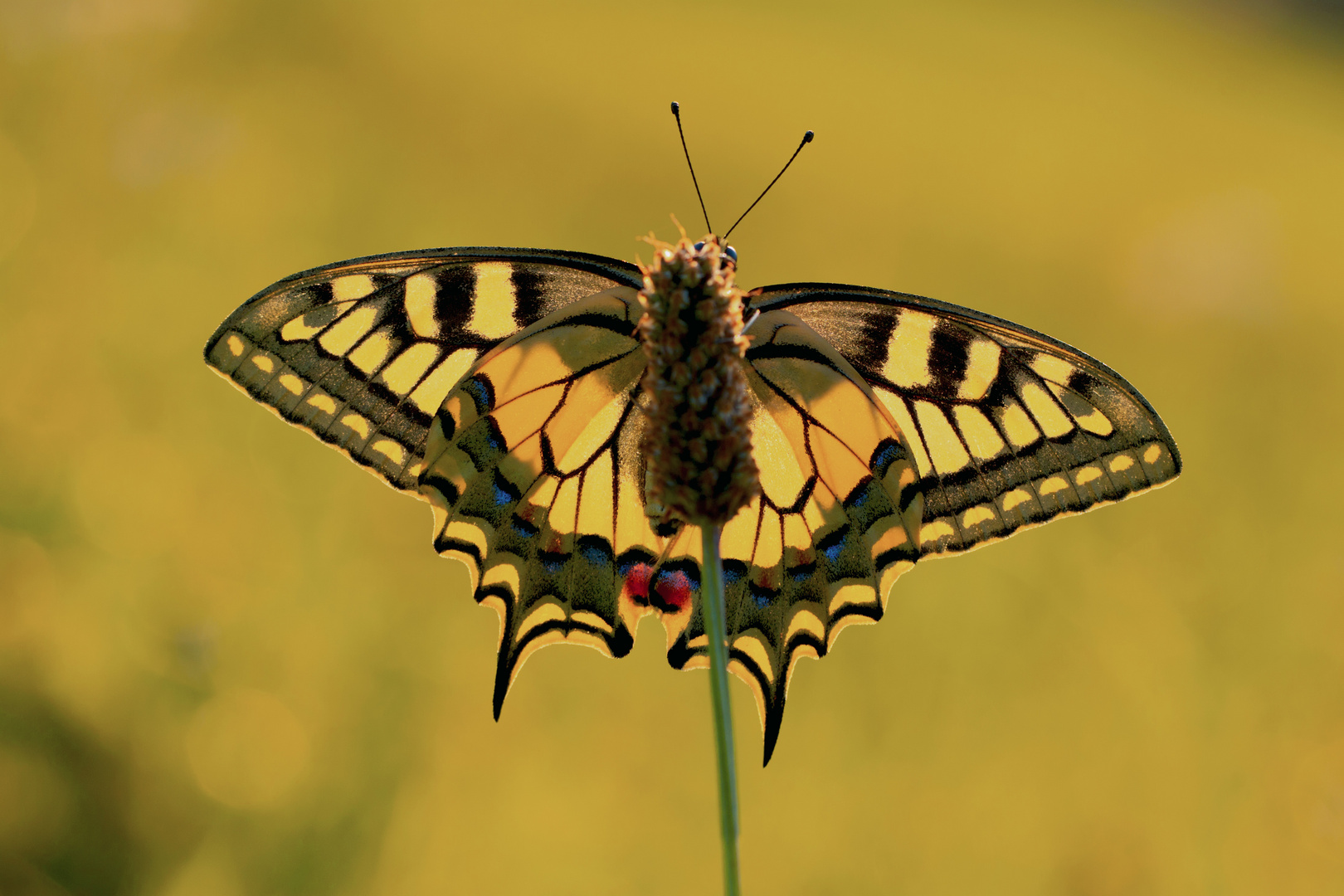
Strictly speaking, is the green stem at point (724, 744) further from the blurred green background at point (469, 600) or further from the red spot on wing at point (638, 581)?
the blurred green background at point (469, 600)

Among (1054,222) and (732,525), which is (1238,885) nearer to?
(732,525)

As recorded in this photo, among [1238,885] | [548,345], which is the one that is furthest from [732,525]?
[1238,885]

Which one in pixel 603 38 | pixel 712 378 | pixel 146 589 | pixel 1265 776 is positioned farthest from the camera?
pixel 603 38

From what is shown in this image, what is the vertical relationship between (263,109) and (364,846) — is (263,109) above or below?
above

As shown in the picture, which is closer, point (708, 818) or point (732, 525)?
point (732, 525)

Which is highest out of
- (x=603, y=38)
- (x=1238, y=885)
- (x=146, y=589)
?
(x=603, y=38)

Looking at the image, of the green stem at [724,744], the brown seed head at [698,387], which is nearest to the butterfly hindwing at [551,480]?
the brown seed head at [698,387]

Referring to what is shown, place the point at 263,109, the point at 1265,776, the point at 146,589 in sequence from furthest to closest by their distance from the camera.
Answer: the point at 263,109 → the point at 1265,776 → the point at 146,589

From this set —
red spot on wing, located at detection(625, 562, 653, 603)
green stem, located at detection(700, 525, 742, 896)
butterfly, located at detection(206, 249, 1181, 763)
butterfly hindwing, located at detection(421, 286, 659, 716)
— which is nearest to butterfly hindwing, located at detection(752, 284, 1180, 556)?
butterfly, located at detection(206, 249, 1181, 763)
